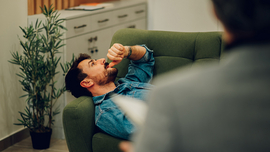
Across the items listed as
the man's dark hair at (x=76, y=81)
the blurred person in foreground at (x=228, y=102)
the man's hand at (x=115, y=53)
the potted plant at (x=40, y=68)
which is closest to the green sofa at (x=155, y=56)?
the man's dark hair at (x=76, y=81)

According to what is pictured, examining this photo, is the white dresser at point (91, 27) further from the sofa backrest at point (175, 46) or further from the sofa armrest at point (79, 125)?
the sofa armrest at point (79, 125)

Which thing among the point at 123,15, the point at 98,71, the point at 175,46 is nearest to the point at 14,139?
the point at 98,71

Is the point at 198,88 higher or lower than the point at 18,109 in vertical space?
higher

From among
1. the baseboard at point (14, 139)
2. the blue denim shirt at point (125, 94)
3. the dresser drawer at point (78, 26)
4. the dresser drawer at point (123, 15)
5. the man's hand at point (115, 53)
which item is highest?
the dresser drawer at point (123, 15)

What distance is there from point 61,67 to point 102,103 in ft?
3.06

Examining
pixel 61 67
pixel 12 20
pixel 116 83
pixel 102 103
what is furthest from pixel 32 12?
pixel 102 103

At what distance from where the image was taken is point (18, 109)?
2500mm

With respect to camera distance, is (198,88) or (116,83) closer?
(198,88)

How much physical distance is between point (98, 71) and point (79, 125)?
0.38 m

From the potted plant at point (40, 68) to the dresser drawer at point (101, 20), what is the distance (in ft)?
1.70

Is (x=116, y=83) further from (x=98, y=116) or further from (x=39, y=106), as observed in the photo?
(x=39, y=106)

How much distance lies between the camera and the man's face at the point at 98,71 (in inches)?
70.5

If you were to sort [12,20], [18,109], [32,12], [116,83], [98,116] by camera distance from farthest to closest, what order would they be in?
[32,12] < [18,109] < [12,20] < [116,83] < [98,116]

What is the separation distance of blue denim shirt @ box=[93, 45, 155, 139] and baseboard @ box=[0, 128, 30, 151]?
1089mm
